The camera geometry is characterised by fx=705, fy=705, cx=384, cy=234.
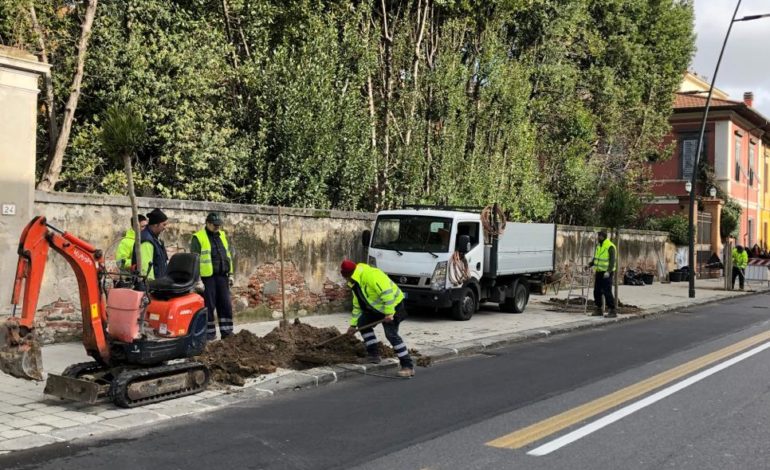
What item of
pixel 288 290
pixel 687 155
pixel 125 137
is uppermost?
pixel 687 155

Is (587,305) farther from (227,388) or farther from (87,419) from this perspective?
(87,419)

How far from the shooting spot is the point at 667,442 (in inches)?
236

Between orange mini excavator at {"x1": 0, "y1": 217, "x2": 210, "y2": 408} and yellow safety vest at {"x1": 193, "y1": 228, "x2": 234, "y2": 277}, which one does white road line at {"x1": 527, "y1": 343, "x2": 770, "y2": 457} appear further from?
yellow safety vest at {"x1": 193, "y1": 228, "x2": 234, "y2": 277}

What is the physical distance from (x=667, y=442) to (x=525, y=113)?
59.6 feet

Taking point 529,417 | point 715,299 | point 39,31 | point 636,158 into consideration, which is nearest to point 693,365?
point 529,417

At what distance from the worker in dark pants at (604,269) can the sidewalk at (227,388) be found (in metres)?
0.46

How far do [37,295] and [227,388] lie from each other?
233 centimetres

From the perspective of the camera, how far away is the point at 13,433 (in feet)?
19.4

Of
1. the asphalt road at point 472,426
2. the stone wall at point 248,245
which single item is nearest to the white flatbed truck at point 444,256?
the stone wall at point 248,245

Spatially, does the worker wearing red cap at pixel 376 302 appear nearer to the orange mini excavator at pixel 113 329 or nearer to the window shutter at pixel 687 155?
the orange mini excavator at pixel 113 329

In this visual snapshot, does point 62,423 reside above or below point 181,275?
below

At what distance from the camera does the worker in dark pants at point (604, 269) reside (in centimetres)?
1616

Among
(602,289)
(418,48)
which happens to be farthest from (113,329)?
(418,48)

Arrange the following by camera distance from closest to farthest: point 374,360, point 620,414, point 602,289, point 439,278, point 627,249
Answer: point 620,414
point 374,360
point 439,278
point 602,289
point 627,249
